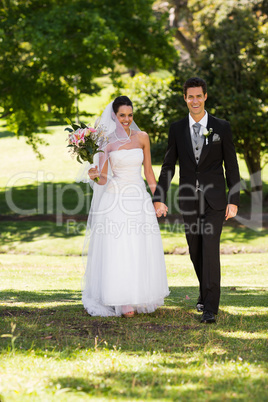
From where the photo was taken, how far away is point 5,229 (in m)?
20.9

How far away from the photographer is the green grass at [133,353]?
3828 mm

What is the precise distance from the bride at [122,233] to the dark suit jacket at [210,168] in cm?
52

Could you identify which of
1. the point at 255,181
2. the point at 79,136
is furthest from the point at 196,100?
the point at 255,181

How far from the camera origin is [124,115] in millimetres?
6965

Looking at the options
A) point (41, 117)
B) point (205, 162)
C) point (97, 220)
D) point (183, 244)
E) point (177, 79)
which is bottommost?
point (183, 244)

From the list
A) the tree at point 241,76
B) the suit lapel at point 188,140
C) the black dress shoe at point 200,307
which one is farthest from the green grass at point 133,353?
the tree at point 241,76

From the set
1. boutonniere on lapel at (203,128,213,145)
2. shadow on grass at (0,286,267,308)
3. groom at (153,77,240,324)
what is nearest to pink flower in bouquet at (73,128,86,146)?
groom at (153,77,240,324)

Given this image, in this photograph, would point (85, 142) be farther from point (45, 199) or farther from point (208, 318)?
point (45, 199)

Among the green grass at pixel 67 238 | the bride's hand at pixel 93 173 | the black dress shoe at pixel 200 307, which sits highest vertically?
the bride's hand at pixel 93 173

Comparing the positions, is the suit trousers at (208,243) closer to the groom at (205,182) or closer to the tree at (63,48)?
the groom at (205,182)

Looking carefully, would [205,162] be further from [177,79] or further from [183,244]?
[177,79]

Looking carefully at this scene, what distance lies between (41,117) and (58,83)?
67.2 inches

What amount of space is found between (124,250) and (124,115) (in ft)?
5.87

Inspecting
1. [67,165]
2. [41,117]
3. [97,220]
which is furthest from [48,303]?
[67,165]
